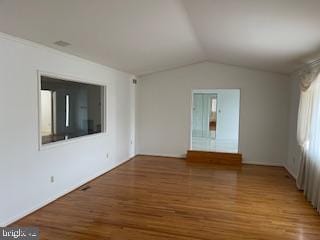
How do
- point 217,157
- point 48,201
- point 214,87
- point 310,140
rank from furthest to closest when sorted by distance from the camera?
1. point 214,87
2. point 217,157
3. point 310,140
4. point 48,201

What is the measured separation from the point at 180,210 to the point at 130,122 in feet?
11.9

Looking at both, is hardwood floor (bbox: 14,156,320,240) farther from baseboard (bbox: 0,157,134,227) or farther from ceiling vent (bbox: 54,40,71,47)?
ceiling vent (bbox: 54,40,71,47)

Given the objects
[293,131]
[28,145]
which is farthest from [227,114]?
[28,145]

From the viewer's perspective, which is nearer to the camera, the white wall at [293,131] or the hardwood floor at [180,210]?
the hardwood floor at [180,210]

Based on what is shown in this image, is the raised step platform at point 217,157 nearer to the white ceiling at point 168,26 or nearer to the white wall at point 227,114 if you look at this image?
the white ceiling at point 168,26

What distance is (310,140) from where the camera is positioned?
13.0ft

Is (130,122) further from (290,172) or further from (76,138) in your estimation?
(290,172)

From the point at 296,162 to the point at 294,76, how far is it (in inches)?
73.9

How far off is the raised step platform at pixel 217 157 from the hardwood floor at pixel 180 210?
1.11 m

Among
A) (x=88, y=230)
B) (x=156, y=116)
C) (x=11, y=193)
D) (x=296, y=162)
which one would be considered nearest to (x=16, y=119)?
(x=11, y=193)

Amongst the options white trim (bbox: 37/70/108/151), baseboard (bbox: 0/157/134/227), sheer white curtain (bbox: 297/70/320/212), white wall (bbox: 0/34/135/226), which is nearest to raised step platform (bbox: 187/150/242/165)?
sheer white curtain (bbox: 297/70/320/212)

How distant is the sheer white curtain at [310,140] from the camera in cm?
361

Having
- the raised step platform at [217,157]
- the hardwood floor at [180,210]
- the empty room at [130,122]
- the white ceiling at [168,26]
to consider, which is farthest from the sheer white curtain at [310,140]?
the raised step platform at [217,157]

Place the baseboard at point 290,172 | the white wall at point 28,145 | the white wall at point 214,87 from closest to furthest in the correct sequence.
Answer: the white wall at point 28,145
the baseboard at point 290,172
the white wall at point 214,87
